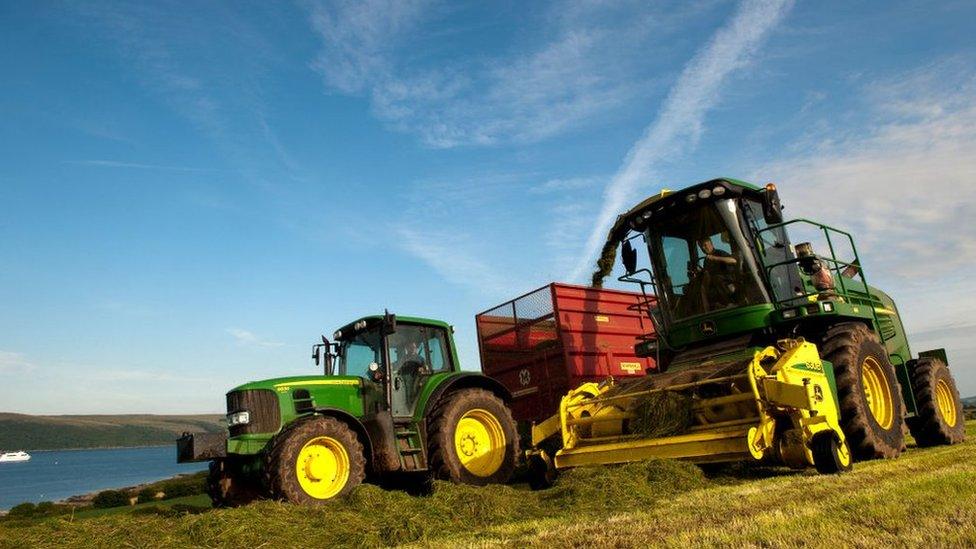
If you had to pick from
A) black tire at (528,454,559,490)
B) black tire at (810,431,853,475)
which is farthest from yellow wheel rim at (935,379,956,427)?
→ black tire at (528,454,559,490)

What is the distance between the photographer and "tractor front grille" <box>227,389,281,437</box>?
6797 millimetres

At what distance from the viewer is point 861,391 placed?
647 centimetres

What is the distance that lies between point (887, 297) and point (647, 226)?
448cm

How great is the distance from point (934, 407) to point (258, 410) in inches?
314

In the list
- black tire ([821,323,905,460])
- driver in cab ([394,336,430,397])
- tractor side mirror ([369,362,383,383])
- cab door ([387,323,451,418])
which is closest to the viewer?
black tire ([821,323,905,460])

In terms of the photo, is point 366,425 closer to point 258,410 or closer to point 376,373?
point 376,373

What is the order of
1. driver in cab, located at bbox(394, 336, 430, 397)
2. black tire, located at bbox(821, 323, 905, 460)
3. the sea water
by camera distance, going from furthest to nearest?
the sea water → driver in cab, located at bbox(394, 336, 430, 397) → black tire, located at bbox(821, 323, 905, 460)

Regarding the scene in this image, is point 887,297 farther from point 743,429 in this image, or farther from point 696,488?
point 696,488

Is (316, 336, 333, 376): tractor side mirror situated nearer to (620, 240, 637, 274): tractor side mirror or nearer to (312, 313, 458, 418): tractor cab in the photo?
(312, 313, 458, 418): tractor cab

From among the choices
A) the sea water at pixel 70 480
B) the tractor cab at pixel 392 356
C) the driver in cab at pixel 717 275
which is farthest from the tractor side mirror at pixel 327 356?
the sea water at pixel 70 480

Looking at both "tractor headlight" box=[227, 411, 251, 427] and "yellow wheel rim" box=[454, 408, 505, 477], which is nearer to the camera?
"tractor headlight" box=[227, 411, 251, 427]

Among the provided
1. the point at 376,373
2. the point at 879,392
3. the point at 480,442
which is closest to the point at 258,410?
the point at 376,373

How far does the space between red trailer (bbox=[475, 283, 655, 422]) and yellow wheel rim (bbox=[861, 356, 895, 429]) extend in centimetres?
308

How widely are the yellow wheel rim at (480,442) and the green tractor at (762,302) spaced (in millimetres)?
2112
